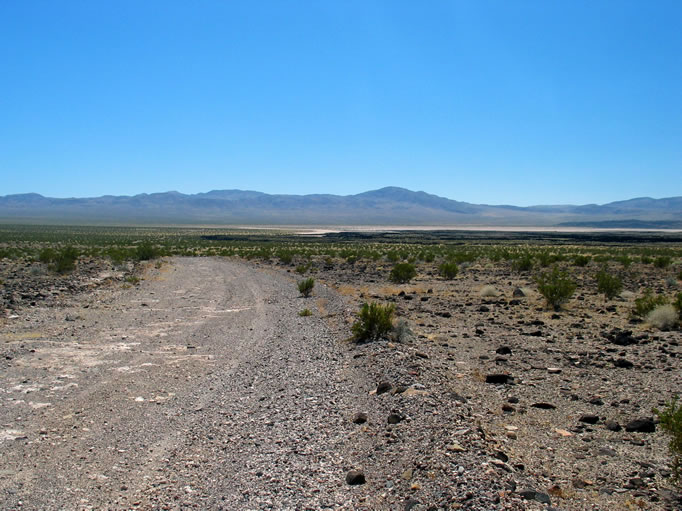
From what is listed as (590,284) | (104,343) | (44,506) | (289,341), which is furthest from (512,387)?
(590,284)

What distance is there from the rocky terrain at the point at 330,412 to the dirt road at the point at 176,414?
0.10ft

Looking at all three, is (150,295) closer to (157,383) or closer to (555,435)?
(157,383)

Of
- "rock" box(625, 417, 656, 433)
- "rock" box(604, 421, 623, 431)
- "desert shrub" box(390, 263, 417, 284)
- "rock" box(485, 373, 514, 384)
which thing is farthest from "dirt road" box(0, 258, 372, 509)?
"desert shrub" box(390, 263, 417, 284)

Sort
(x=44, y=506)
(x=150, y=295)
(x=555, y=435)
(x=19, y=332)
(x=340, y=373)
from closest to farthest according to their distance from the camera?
(x=44, y=506) → (x=555, y=435) → (x=340, y=373) → (x=19, y=332) → (x=150, y=295)

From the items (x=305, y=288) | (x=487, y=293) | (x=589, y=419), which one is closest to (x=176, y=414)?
(x=589, y=419)

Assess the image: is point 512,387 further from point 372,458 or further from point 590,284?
point 590,284

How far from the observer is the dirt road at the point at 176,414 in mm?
5664

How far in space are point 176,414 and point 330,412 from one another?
7.28ft

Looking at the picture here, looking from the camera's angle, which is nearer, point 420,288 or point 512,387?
point 512,387

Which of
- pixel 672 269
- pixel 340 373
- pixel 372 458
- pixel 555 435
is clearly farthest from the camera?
pixel 672 269

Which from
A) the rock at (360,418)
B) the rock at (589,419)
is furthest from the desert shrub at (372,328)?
the rock at (589,419)

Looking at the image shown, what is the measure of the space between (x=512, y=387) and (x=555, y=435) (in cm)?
249

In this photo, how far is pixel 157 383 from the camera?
9.99m

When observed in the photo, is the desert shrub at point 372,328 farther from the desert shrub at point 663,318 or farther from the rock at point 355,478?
the desert shrub at point 663,318
